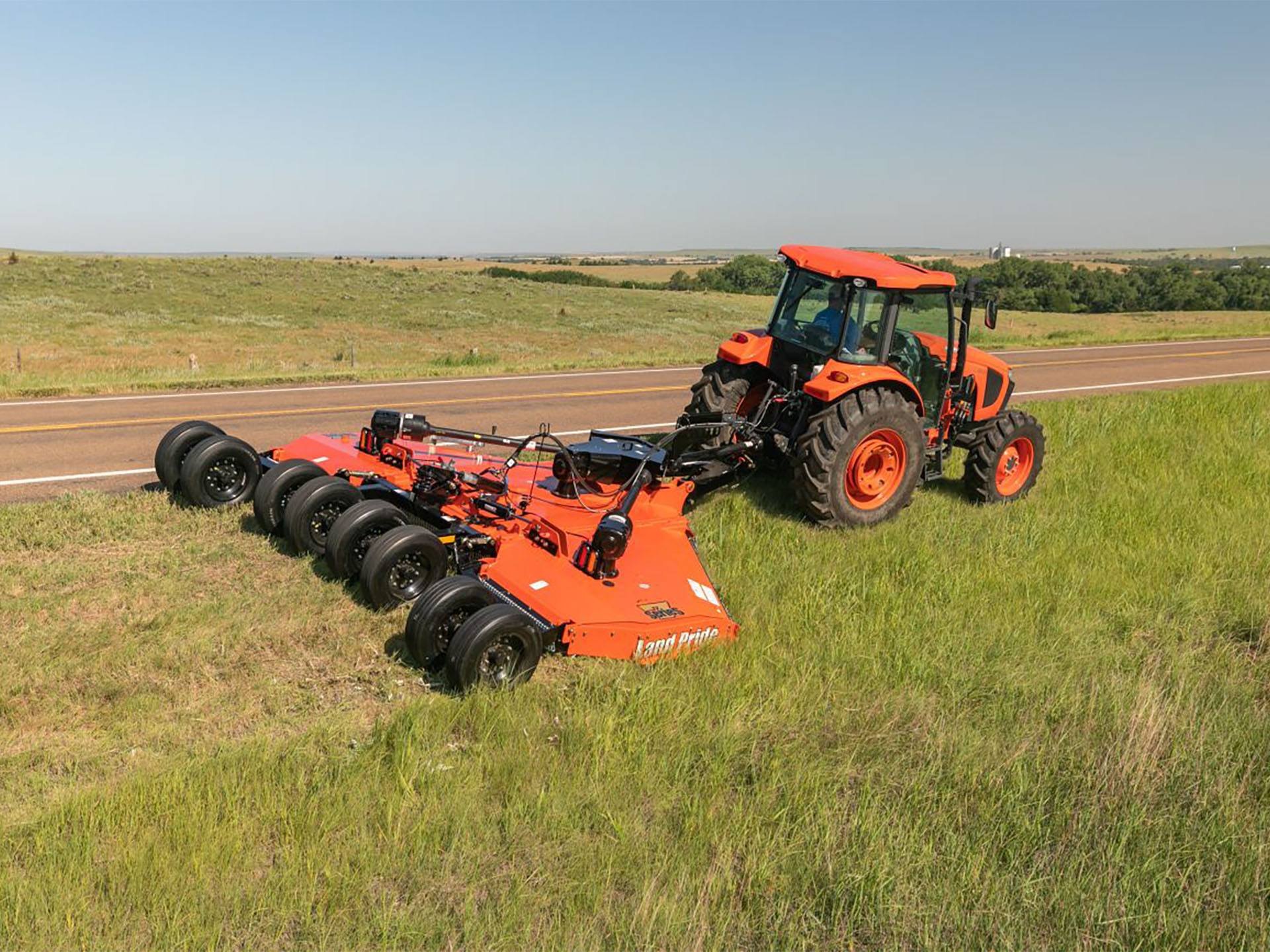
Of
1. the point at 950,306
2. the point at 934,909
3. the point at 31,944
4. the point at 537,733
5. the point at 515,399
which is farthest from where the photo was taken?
the point at 515,399

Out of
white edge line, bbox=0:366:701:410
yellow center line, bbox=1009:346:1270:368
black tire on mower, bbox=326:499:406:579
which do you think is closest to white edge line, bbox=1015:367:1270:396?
yellow center line, bbox=1009:346:1270:368

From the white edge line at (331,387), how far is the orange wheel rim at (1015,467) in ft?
36.3

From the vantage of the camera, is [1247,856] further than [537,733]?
No

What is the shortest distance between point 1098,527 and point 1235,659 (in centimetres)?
263

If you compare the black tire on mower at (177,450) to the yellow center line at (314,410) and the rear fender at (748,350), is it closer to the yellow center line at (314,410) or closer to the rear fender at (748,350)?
the rear fender at (748,350)

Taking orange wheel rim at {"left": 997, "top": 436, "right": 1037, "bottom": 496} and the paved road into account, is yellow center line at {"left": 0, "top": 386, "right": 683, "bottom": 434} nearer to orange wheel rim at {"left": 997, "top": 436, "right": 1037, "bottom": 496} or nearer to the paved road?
the paved road

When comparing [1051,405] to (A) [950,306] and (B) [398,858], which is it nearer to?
(A) [950,306]

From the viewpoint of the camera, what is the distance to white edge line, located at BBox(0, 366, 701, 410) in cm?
1411

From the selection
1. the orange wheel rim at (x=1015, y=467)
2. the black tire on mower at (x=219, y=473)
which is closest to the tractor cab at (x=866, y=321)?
the orange wheel rim at (x=1015, y=467)

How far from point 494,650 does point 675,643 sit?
115 centimetres

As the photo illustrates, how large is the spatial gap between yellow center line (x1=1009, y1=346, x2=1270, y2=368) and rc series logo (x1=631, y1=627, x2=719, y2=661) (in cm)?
2026

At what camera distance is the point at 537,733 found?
4605 mm

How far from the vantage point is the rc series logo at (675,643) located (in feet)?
17.7

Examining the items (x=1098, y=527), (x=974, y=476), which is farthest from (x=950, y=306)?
(x=1098, y=527)
